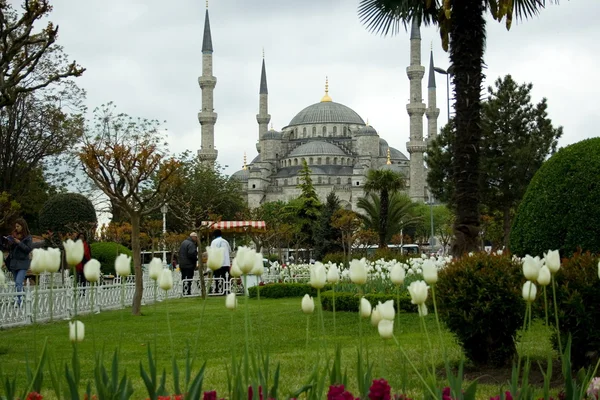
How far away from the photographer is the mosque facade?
219ft

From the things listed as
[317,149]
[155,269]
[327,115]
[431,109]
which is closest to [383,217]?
[155,269]

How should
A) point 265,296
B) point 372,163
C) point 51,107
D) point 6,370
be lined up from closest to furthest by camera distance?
point 6,370, point 265,296, point 51,107, point 372,163

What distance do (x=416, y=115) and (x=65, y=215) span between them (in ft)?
162

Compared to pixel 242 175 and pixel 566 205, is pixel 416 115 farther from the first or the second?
pixel 566 205

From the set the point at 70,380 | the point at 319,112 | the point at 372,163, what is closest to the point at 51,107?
the point at 70,380

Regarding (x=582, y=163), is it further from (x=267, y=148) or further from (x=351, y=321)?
(x=267, y=148)

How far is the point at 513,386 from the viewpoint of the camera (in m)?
2.73

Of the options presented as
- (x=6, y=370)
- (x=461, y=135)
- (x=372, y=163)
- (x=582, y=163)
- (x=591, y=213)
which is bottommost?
(x=6, y=370)

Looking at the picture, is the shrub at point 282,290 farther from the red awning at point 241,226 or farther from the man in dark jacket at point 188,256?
the red awning at point 241,226

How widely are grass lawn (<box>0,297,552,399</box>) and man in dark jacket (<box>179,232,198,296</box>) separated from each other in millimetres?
4356

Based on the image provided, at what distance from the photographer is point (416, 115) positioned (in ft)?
220

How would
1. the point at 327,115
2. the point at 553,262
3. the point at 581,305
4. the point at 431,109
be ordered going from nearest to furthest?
the point at 553,262, the point at 581,305, the point at 431,109, the point at 327,115

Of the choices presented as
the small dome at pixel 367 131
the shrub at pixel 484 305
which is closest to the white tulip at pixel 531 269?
the shrub at pixel 484 305

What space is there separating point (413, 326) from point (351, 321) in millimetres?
1100
